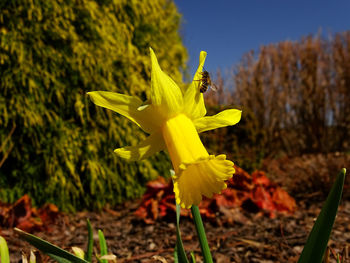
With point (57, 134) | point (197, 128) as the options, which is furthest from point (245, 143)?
point (197, 128)

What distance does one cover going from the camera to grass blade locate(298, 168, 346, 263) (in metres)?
0.73

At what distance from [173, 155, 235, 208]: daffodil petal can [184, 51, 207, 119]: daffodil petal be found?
0.15 meters

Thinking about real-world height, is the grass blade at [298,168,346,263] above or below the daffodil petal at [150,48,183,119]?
below

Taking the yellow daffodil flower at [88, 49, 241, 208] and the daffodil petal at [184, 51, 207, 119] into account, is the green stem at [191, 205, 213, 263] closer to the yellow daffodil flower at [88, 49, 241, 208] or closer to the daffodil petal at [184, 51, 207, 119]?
the yellow daffodil flower at [88, 49, 241, 208]

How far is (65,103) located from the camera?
3.62 metres

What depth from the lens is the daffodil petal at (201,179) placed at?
79cm

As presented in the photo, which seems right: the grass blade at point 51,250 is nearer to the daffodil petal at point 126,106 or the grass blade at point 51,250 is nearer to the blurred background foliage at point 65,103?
the daffodil petal at point 126,106

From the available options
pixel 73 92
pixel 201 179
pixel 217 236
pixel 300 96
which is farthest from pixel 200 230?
pixel 300 96

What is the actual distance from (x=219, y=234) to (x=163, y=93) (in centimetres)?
201

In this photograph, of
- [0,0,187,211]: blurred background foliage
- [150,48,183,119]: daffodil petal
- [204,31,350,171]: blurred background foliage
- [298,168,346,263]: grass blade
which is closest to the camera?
[298,168,346,263]: grass blade

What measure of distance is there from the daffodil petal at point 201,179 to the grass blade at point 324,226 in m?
0.23

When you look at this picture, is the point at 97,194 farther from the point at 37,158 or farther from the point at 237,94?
the point at 237,94

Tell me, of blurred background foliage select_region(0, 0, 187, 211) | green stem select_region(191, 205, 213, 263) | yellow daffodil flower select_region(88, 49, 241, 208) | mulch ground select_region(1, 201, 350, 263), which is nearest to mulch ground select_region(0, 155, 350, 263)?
mulch ground select_region(1, 201, 350, 263)

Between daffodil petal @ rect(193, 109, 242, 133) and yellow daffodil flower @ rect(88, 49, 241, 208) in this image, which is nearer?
yellow daffodil flower @ rect(88, 49, 241, 208)
